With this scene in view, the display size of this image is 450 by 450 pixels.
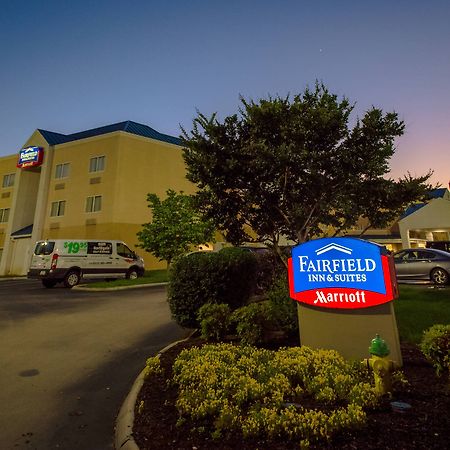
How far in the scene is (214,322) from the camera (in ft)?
20.6

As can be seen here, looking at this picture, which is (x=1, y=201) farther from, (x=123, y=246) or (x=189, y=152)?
(x=189, y=152)

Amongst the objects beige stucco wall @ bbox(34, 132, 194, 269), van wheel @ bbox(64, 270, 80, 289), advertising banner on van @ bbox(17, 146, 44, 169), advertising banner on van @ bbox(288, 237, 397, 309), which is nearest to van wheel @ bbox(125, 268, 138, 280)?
van wheel @ bbox(64, 270, 80, 289)

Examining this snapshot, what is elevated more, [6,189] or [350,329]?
[6,189]

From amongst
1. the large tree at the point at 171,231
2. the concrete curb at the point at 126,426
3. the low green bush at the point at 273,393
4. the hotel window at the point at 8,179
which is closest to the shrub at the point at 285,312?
the low green bush at the point at 273,393

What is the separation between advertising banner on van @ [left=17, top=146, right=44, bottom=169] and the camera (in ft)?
116

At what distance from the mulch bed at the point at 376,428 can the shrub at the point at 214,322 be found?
2018 millimetres

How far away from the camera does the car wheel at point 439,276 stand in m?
14.0

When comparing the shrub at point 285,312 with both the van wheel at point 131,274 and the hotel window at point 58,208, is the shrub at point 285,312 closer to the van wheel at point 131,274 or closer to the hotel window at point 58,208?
the van wheel at point 131,274

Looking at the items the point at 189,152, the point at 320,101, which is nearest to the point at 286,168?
the point at 320,101

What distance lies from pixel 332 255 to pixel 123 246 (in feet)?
59.1

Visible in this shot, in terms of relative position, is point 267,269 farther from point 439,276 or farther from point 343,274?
point 439,276

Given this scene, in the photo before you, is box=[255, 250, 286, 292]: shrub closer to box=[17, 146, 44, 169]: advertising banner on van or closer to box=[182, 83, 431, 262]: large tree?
box=[182, 83, 431, 262]: large tree

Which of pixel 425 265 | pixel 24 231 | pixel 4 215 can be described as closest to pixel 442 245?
pixel 425 265

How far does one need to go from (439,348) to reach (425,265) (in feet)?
39.8
